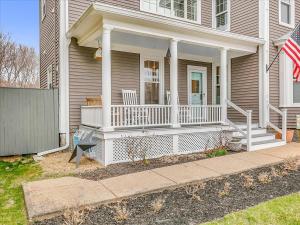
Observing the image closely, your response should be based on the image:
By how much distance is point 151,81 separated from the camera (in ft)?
29.5

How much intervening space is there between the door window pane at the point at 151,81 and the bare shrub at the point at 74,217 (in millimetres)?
5932

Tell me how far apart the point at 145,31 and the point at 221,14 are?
525 cm

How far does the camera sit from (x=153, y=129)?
22.1 ft

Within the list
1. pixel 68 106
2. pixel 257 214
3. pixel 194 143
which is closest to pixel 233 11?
pixel 194 143

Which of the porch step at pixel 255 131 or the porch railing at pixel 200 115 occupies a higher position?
the porch railing at pixel 200 115

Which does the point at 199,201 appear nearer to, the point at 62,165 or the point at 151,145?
the point at 151,145

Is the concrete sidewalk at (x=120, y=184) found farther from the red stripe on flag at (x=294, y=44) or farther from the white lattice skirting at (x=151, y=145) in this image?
the red stripe on flag at (x=294, y=44)

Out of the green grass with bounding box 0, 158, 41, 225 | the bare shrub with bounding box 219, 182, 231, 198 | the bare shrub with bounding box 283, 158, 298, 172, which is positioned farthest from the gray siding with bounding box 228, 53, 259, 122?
the green grass with bounding box 0, 158, 41, 225

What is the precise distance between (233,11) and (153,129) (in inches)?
249

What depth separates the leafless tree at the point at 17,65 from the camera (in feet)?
65.8

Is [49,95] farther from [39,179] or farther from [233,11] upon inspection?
[233,11]

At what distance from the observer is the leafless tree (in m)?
20.1

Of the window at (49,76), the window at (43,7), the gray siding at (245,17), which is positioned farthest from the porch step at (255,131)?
the window at (43,7)

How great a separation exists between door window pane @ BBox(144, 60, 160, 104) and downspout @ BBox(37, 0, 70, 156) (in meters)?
2.79
